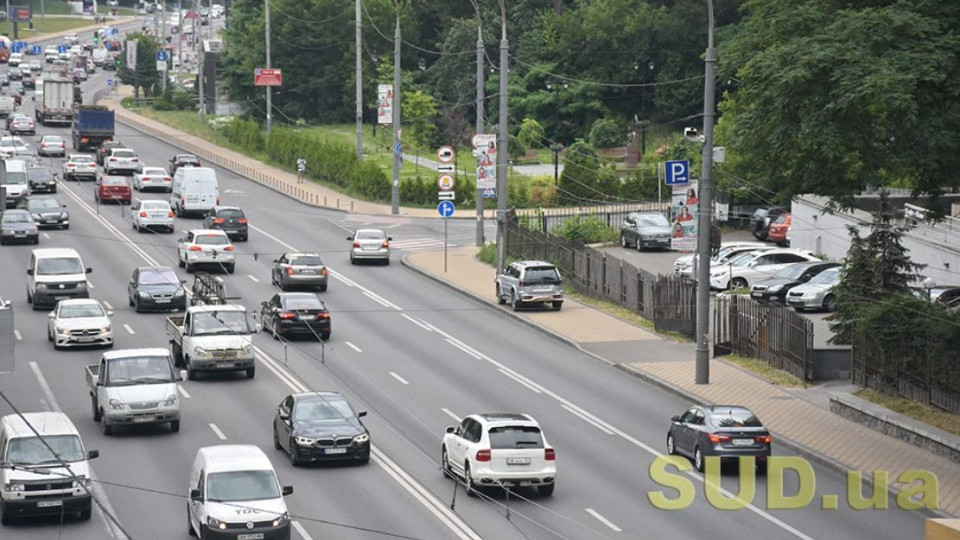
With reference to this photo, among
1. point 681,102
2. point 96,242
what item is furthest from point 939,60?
point 681,102

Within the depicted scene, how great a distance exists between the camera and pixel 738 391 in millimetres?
40531

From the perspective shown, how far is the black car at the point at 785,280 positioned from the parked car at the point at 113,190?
32.4 meters

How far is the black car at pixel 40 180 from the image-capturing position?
7512 cm

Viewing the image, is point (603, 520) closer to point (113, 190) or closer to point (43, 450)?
point (43, 450)

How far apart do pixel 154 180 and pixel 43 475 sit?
52686 mm

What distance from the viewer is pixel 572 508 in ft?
94.7

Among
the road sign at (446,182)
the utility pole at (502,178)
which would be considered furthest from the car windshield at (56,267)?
the road sign at (446,182)

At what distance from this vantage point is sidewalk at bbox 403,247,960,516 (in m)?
33.3

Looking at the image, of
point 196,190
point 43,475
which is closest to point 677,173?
point 43,475

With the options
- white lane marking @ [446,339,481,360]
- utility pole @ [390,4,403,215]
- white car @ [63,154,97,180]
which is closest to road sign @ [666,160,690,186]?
white lane marking @ [446,339,481,360]

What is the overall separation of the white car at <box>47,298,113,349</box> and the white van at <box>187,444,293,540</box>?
1738 centimetres

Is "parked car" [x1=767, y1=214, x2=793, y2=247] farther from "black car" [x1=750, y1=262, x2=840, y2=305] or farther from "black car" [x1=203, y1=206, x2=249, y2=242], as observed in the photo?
"black car" [x1=203, y1=206, x2=249, y2=242]

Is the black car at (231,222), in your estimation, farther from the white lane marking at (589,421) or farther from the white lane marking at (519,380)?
the white lane marking at (589,421)

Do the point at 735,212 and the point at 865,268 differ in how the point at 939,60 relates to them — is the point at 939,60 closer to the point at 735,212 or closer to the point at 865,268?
the point at 865,268
